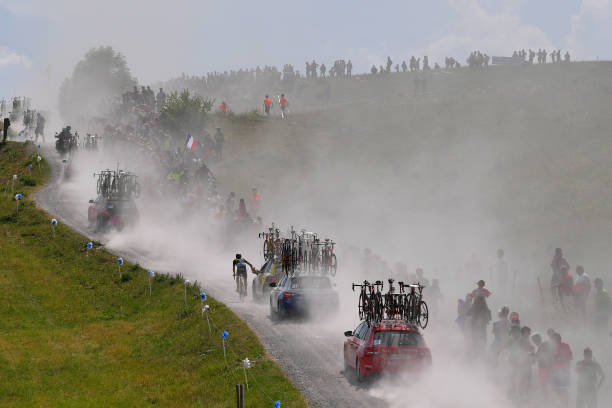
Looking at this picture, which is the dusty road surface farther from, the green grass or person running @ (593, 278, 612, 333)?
person running @ (593, 278, 612, 333)

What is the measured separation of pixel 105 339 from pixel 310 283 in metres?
6.51

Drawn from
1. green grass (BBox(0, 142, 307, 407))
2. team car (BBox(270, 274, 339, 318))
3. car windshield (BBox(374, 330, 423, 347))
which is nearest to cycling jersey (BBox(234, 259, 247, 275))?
green grass (BBox(0, 142, 307, 407))

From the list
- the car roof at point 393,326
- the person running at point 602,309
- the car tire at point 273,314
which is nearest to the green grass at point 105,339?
the car tire at point 273,314

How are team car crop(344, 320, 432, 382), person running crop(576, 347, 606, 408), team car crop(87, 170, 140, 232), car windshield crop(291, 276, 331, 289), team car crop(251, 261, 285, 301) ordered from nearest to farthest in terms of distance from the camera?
person running crop(576, 347, 606, 408)
team car crop(344, 320, 432, 382)
car windshield crop(291, 276, 331, 289)
team car crop(251, 261, 285, 301)
team car crop(87, 170, 140, 232)

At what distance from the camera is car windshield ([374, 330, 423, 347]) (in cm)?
1553

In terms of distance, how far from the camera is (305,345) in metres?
19.7

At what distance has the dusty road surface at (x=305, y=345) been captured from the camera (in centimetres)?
1547

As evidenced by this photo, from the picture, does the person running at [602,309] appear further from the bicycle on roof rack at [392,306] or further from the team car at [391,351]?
the team car at [391,351]

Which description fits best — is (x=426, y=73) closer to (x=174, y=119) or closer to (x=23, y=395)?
(x=174, y=119)

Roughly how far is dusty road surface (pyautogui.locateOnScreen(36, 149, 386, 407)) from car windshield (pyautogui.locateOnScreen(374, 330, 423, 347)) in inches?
43.1

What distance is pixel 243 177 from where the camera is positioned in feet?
184

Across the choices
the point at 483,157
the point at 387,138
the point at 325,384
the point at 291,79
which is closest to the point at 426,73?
the point at 291,79

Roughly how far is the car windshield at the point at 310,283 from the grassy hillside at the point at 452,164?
56.0ft

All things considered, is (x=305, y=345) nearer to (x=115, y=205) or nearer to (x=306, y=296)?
(x=306, y=296)
